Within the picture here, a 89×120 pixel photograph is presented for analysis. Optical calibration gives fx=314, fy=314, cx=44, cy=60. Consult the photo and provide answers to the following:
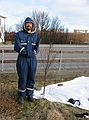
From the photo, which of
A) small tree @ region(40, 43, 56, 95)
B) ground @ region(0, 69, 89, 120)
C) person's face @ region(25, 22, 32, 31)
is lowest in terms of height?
ground @ region(0, 69, 89, 120)

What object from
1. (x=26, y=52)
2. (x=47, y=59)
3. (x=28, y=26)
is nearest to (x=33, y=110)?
(x=26, y=52)

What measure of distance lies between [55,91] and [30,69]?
1783mm

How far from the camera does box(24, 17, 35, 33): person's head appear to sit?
6676mm

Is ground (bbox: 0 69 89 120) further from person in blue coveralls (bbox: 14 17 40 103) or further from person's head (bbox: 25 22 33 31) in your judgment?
person's head (bbox: 25 22 33 31)

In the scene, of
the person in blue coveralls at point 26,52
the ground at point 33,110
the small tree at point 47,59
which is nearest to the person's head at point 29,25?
the person in blue coveralls at point 26,52

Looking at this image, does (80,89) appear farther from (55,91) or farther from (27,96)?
(27,96)

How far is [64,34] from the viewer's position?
5022 centimetres

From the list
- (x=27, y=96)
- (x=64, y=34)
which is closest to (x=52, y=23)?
(x=64, y=34)

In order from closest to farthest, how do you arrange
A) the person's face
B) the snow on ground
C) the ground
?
the ground
the person's face
the snow on ground

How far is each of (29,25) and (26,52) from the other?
1.89ft

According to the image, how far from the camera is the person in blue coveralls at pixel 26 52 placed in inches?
264

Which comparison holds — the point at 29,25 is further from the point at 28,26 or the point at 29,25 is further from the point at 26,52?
the point at 26,52

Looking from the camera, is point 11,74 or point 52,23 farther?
point 52,23

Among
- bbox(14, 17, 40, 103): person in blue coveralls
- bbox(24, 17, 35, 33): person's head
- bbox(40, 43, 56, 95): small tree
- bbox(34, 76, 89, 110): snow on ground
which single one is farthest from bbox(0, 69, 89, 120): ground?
bbox(24, 17, 35, 33): person's head
